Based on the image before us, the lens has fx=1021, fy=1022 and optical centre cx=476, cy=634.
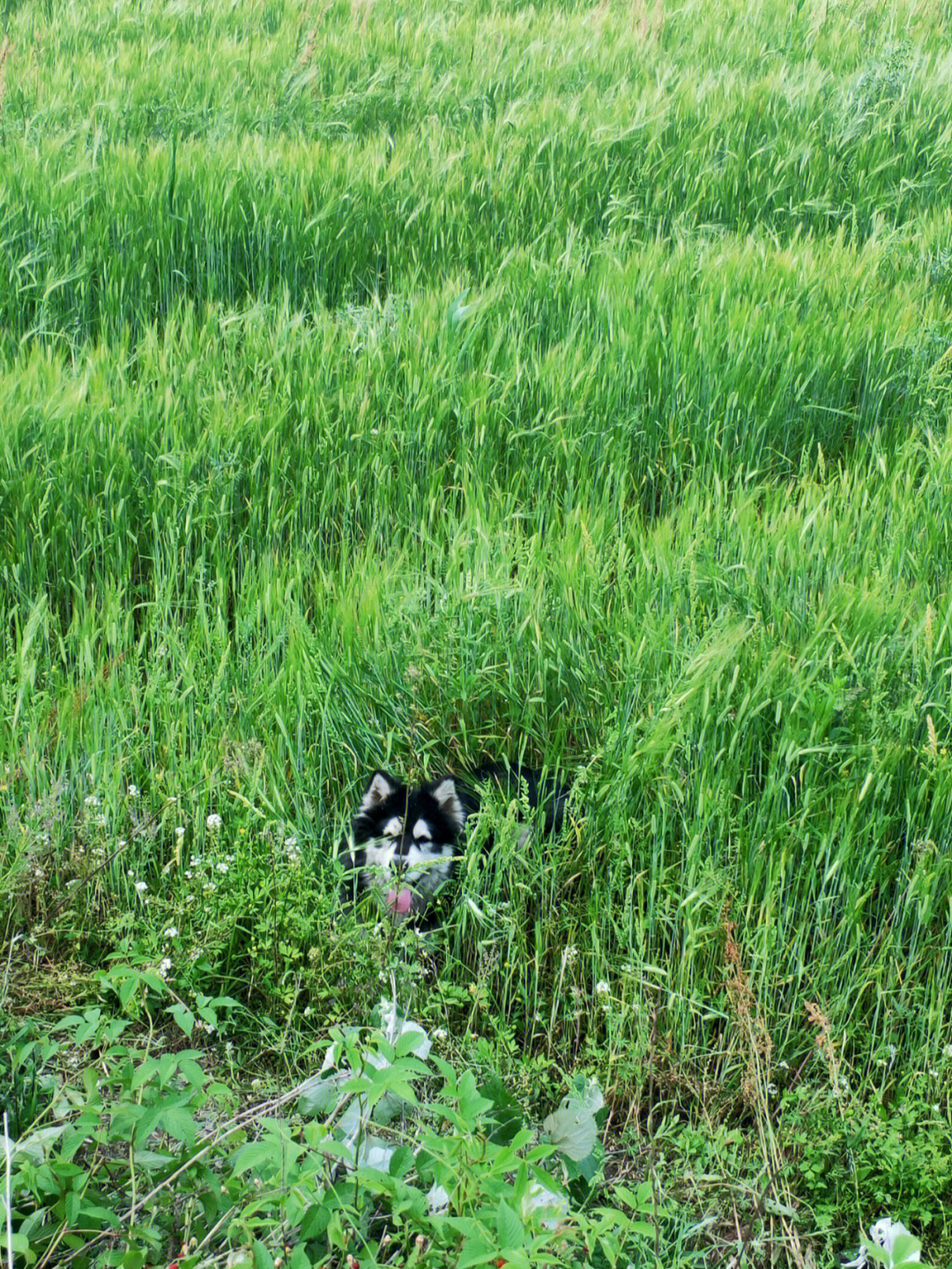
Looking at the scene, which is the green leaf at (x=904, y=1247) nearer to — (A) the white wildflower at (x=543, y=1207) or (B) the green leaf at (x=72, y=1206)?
(A) the white wildflower at (x=543, y=1207)

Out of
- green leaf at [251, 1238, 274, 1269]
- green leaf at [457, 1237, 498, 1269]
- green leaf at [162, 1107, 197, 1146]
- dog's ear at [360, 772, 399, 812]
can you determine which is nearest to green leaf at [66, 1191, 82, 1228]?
green leaf at [162, 1107, 197, 1146]

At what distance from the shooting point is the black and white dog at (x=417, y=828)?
86.4 inches

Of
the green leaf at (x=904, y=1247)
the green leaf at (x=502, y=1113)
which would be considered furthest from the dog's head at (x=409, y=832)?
the green leaf at (x=904, y=1247)

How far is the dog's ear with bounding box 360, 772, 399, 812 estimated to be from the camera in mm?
2215

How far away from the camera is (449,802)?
2.27m

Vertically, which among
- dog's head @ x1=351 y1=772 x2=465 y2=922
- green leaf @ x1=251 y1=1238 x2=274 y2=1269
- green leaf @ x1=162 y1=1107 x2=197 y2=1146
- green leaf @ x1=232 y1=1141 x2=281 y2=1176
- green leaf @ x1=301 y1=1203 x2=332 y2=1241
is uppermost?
green leaf @ x1=232 y1=1141 x2=281 y2=1176

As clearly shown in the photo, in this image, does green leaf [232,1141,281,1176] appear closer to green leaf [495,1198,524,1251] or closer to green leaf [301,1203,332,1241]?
green leaf [301,1203,332,1241]

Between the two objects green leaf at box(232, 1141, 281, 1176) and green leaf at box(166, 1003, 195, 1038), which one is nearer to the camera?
green leaf at box(232, 1141, 281, 1176)

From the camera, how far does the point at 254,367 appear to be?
3662 millimetres

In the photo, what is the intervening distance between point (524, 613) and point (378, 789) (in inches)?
24.0

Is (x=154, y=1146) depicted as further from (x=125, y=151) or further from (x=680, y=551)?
(x=125, y=151)

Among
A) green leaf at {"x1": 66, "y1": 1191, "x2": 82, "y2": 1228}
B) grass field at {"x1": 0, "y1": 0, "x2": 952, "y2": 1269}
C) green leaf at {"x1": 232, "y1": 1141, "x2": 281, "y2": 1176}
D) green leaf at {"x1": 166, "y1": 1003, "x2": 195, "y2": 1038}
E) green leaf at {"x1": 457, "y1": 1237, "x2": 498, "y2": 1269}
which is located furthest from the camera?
grass field at {"x1": 0, "y1": 0, "x2": 952, "y2": 1269}

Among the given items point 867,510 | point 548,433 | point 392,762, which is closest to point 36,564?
point 392,762

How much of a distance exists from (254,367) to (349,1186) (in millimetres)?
2907
